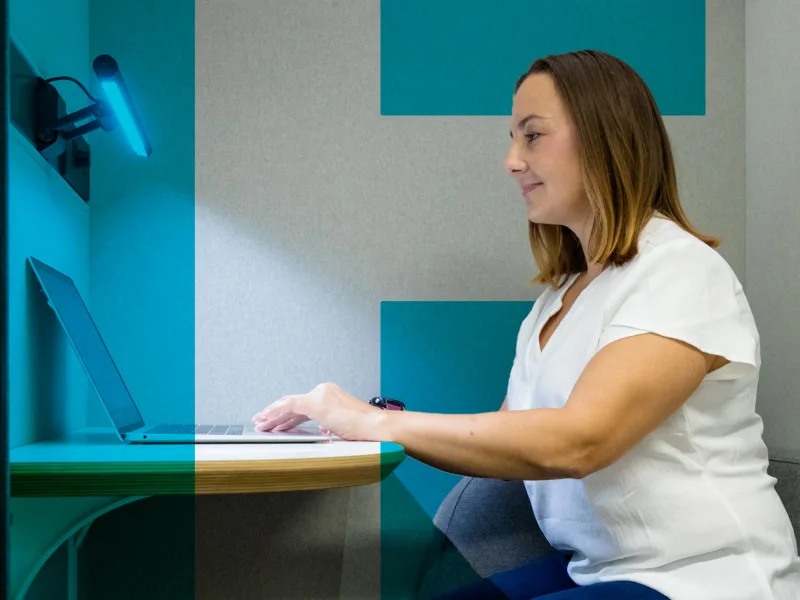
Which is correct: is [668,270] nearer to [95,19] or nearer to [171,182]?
[171,182]

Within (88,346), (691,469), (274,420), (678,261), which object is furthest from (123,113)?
(691,469)

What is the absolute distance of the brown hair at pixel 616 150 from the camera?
3.75 ft

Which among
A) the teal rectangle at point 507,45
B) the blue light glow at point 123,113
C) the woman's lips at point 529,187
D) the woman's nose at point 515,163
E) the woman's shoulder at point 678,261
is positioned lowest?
the woman's shoulder at point 678,261

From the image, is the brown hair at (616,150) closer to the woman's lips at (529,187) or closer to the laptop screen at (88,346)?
the woman's lips at (529,187)

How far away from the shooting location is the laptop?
1.08 metres

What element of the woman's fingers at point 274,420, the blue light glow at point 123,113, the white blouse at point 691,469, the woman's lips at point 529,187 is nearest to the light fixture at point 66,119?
the blue light glow at point 123,113

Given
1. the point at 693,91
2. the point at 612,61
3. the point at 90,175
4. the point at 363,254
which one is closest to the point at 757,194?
the point at 693,91

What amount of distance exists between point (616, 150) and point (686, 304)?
279 millimetres

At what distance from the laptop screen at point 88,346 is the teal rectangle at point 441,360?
58 cm

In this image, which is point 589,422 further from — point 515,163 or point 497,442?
point 515,163

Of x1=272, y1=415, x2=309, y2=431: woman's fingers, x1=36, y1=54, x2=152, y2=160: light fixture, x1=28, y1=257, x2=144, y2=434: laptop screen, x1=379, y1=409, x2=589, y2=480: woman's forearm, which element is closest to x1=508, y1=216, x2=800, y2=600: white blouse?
x1=379, y1=409, x2=589, y2=480: woman's forearm

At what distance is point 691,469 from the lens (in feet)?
3.28

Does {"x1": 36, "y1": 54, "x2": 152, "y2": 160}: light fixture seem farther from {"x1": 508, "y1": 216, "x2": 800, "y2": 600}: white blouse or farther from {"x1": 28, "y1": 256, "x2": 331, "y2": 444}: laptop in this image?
{"x1": 508, "y1": 216, "x2": 800, "y2": 600}: white blouse

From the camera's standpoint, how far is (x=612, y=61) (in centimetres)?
122
